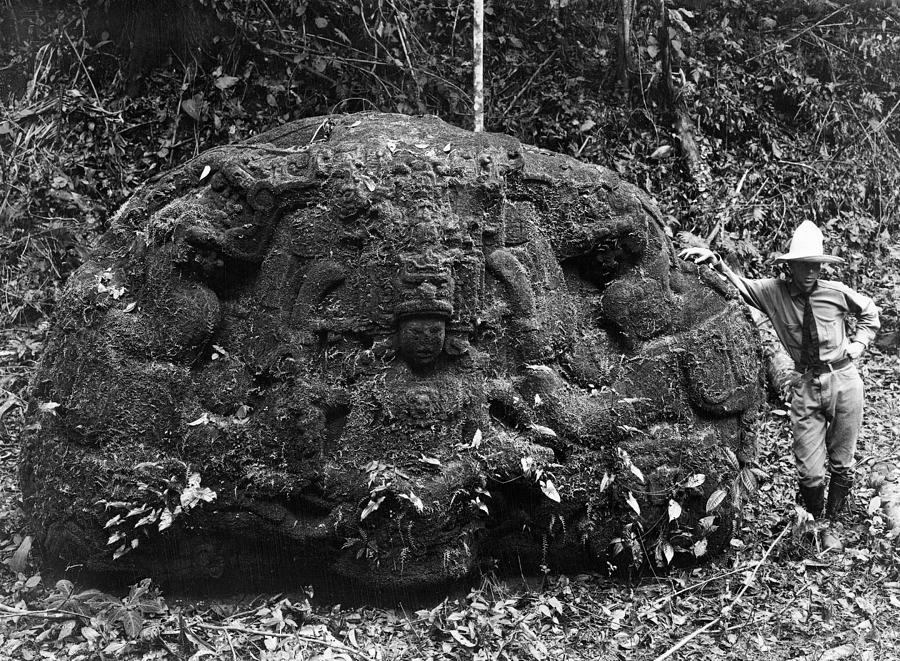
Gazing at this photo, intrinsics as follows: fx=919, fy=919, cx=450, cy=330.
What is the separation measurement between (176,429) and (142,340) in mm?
507

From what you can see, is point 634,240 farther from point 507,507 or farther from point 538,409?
point 507,507

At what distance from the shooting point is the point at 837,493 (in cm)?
584

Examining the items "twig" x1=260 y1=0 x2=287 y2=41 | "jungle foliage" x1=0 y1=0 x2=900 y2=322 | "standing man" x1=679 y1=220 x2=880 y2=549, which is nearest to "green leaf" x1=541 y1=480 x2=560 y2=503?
"standing man" x1=679 y1=220 x2=880 y2=549

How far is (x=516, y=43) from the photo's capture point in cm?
908

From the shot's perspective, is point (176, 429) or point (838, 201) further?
point (838, 201)

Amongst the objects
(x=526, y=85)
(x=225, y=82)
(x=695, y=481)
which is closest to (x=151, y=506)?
(x=695, y=481)

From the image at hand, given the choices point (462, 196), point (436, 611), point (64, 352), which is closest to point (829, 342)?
point (462, 196)

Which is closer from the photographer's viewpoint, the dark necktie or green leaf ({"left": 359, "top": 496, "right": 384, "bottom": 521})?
green leaf ({"left": 359, "top": 496, "right": 384, "bottom": 521})

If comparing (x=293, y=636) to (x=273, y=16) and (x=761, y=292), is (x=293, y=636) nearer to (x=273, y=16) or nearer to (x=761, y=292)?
(x=761, y=292)

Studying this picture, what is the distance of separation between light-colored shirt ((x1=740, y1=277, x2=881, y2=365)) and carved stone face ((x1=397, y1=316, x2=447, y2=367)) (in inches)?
86.2

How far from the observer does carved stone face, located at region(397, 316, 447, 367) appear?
4.71m

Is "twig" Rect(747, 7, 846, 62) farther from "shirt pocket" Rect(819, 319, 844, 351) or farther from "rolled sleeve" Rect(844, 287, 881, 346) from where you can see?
"shirt pocket" Rect(819, 319, 844, 351)

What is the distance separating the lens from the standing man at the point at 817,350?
18.0 ft

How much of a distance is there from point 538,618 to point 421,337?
1.63 metres
